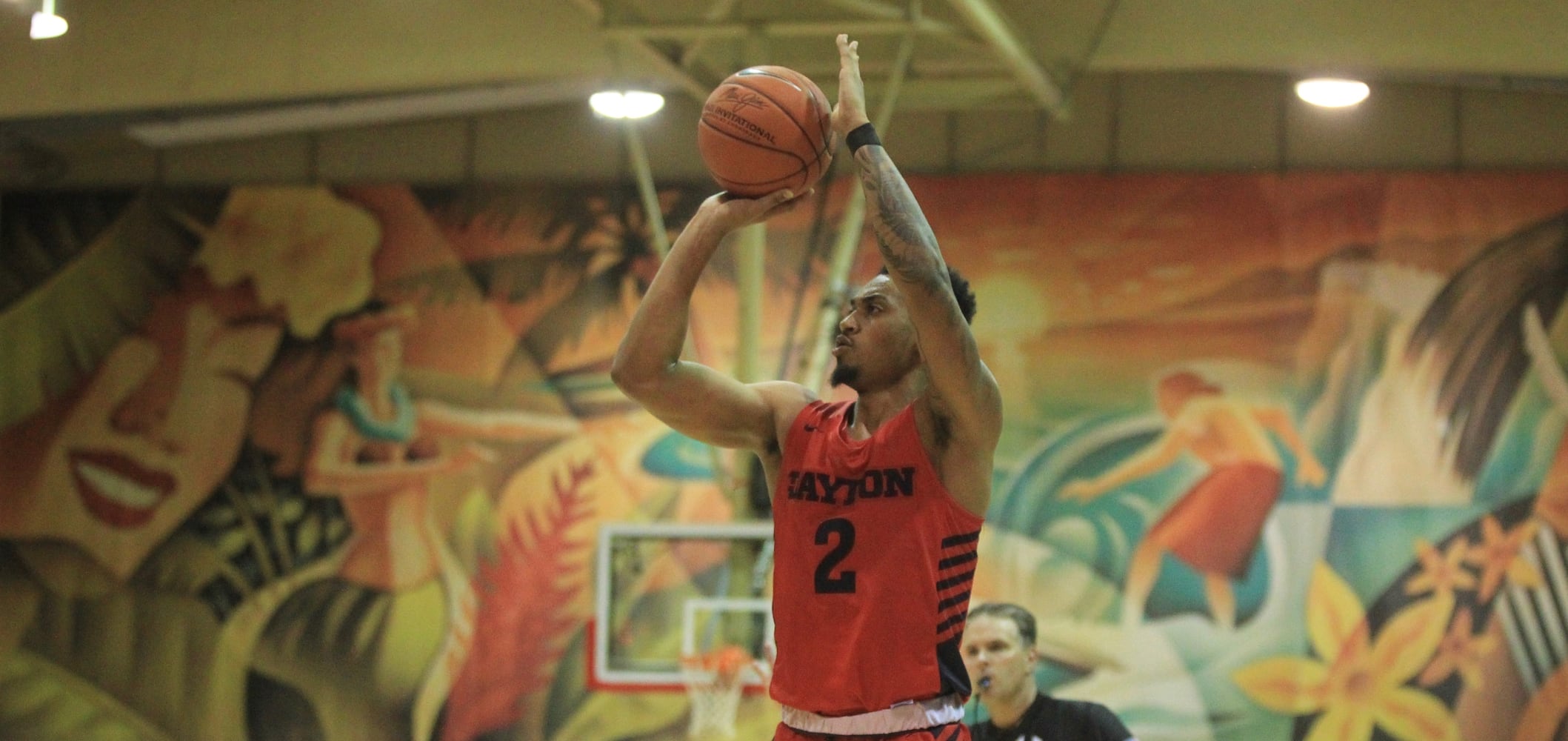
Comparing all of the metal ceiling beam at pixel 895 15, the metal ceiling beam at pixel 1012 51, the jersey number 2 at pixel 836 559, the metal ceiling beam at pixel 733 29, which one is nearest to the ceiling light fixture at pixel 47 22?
the metal ceiling beam at pixel 733 29

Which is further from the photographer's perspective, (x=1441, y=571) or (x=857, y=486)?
(x=1441, y=571)

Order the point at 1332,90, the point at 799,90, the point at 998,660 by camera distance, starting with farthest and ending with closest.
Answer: the point at 1332,90
the point at 998,660
the point at 799,90

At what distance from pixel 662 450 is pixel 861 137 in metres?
6.74

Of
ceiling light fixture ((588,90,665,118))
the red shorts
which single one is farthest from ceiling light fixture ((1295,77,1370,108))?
the red shorts

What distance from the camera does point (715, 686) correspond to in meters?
7.88

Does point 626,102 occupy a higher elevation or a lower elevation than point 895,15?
lower

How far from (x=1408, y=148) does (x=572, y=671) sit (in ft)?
20.2

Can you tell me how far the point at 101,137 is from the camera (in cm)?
1066

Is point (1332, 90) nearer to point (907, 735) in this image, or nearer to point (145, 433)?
point (907, 735)

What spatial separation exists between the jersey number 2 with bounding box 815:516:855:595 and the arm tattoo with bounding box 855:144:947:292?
1.84 ft

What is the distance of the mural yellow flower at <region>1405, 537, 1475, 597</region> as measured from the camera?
30.7ft

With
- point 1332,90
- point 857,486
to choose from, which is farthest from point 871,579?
point 1332,90

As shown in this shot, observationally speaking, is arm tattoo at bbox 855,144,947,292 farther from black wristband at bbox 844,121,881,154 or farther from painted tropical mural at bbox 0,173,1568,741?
painted tropical mural at bbox 0,173,1568,741

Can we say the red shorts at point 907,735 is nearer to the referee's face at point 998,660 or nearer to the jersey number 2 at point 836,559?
the jersey number 2 at point 836,559
